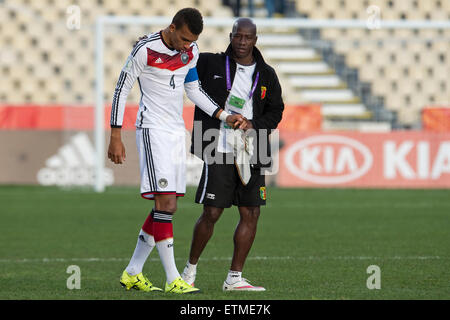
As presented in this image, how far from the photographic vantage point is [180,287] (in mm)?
6121

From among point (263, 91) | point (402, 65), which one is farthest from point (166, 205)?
point (402, 65)

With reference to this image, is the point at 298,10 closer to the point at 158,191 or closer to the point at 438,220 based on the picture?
the point at 438,220

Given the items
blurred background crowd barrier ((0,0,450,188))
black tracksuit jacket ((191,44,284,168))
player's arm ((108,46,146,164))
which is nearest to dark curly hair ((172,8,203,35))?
player's arm ((108,46,146,164))

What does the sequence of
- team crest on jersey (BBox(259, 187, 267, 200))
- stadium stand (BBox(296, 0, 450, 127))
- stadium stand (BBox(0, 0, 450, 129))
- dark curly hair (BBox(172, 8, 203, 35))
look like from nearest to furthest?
dark curly hair (BBox(172, 8, 203, 35))
team crest on jersey (BBox(259, 187, 267, 200))
stadium stand (BBox(296, 0, 450, 127))
stadium stand (BBox(0, 0, 450, 129))

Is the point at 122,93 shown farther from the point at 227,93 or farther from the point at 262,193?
the point at 262,193

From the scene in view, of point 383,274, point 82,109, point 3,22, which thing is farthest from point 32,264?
point 3,22

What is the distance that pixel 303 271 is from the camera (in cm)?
748

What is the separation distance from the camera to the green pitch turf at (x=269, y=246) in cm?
640

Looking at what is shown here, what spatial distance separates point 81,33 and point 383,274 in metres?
16.9

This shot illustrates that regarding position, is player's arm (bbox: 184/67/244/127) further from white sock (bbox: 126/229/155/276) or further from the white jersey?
white sock (bbox: 126/229/155/276)

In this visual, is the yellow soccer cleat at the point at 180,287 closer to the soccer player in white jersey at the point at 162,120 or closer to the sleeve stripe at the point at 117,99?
the soccer player in white jersey at the point at 162,120

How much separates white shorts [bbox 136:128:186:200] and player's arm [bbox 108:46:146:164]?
0.17 metres

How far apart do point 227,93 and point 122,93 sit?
0.82 metres

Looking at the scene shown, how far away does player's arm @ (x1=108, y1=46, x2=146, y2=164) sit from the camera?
6094mm
